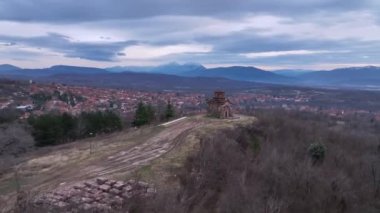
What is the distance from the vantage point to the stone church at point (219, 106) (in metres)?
36.8

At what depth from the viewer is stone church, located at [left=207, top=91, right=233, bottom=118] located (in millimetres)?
36844

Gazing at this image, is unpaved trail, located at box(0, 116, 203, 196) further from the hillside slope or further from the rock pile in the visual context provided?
the rock pile

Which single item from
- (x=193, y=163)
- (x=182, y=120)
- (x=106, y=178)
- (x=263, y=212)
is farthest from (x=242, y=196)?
(x=182, y=120)

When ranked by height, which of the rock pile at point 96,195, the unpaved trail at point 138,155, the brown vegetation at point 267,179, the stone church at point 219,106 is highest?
the stone church at point 219,106

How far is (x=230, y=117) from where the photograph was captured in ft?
123

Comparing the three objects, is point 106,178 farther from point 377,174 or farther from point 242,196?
point 377,174

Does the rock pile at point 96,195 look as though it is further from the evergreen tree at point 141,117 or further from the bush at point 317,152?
the evergreen tree at point 141,117

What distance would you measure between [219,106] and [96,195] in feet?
61.0

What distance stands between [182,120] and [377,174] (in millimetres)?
14657

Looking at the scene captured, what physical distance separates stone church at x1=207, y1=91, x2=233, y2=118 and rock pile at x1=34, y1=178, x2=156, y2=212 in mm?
16469

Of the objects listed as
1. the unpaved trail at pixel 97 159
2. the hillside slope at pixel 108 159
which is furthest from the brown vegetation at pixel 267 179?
the unpaved trail at pixel 97 159

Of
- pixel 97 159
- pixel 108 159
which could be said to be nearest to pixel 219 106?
pixel 108 159

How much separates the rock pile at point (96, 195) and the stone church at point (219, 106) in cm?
1647

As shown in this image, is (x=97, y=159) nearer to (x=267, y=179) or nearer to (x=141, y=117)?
(x=267, y=179)
